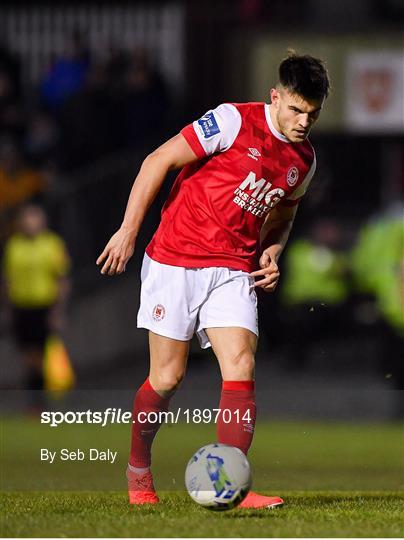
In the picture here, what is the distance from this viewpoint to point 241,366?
8.24 metres

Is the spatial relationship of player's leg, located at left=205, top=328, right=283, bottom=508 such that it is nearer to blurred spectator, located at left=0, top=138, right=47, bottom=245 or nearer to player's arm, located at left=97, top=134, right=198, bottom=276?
player's arm, located at left=97, top=134, right=198, bottom=276

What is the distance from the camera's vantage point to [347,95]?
21.3 meters

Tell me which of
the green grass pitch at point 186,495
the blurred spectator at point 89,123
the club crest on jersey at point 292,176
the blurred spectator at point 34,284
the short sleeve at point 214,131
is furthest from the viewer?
the blurred spectator at point 89,123

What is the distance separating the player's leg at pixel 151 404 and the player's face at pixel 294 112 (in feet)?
3.88

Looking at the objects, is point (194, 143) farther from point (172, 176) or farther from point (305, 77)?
point (172, 176)

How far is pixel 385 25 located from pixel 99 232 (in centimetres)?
461

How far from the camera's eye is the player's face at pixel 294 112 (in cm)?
815

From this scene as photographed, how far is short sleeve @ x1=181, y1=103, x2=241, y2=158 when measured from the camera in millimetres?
8297

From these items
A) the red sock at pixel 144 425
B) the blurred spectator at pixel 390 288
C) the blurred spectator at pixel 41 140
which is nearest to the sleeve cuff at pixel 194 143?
the red sock at pixel 144 425

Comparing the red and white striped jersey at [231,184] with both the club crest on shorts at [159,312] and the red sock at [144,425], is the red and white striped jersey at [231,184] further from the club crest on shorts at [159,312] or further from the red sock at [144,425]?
the red sock at [144,425]

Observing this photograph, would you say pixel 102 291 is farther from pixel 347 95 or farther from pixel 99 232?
pixel 347 95

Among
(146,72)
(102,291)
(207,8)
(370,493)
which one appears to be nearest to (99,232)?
(102,291)

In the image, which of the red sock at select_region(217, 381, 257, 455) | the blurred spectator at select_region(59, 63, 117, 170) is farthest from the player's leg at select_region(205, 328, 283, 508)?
the blurred spectator at select_region(59, 63, 117, 170)

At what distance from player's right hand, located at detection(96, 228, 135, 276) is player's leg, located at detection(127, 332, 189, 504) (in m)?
0.59
